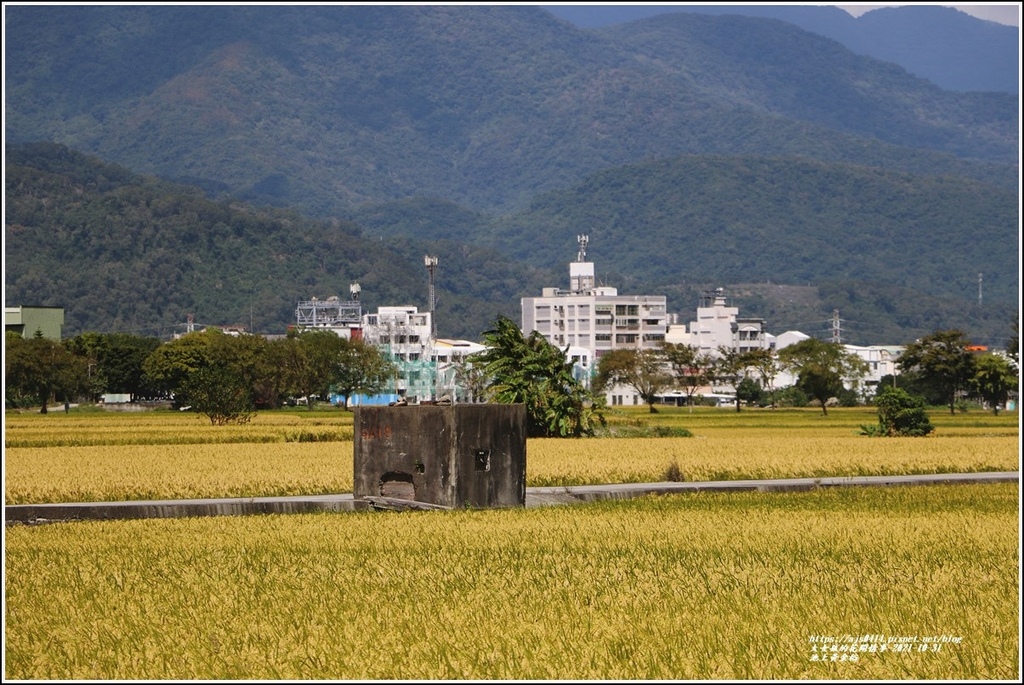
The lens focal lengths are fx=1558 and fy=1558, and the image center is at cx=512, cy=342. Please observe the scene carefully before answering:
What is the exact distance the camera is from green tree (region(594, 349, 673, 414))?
486 feet

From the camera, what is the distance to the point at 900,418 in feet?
213

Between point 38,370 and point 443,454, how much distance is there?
265 ft

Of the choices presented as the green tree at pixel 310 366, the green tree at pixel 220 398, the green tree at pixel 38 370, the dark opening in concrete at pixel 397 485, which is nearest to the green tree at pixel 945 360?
the green tree at pixel 310 366

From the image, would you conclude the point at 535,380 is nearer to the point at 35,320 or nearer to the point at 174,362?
the point at 174,362

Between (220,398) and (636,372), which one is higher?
(636,372)

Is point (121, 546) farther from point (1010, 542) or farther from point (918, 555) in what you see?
point (1010, 542)

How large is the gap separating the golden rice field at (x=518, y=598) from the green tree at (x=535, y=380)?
3223 centimetres

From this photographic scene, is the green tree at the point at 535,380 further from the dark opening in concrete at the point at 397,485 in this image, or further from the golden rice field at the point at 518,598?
the golden rice field at the point at 518,598

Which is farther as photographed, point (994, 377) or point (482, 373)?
point (994, 377)

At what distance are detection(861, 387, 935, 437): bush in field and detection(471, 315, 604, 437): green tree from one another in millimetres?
12982

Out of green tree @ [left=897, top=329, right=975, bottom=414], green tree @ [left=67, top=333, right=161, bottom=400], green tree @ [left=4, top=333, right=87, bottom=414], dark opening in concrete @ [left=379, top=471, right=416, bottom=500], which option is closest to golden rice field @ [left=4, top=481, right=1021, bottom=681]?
dark opening in concrete @ [left=379, top=471, right=416, bottom=500]

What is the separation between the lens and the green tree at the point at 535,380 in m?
59.9

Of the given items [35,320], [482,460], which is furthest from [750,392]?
[482,460]

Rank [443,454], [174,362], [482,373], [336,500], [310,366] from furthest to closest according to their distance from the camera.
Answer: [174,362] < [310,366] < [482,373] < [336,500] < [443,454]
